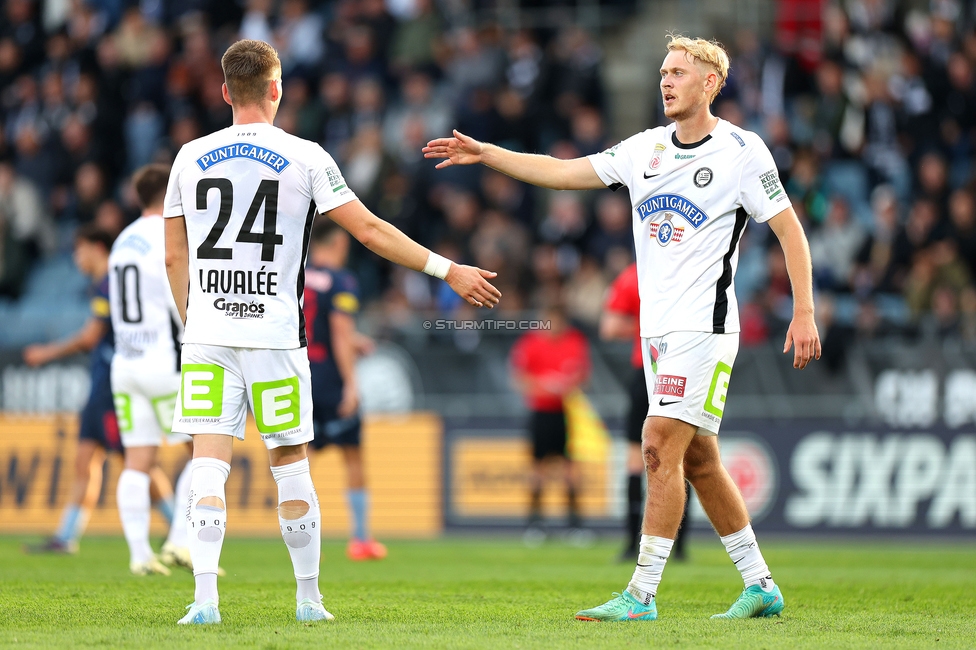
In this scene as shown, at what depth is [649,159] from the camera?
6582mm

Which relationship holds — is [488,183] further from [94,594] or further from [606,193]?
[94,594]

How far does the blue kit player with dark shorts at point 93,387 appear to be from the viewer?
10672mm

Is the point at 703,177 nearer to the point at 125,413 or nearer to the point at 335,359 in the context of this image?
the point at 125,413

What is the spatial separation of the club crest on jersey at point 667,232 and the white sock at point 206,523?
7.62ft

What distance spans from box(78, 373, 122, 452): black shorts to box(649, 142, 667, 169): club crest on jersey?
19.2 ft

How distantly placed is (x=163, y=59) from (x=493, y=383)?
882 cm


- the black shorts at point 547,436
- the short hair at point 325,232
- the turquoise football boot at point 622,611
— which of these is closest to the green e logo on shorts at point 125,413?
the short hair at point 325,232

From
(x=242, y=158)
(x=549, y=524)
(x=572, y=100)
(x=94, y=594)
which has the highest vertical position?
(x=572, y=100)

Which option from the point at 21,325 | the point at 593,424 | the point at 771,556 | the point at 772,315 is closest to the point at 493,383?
the point at 593,424

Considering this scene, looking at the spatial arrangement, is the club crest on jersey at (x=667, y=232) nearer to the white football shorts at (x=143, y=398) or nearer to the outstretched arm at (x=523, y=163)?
the outstretched arm at (x=523, y=163)

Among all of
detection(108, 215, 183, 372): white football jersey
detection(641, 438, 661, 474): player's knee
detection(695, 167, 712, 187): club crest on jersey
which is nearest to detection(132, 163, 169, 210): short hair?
detection(108, 215, 183, 372): white football jersey

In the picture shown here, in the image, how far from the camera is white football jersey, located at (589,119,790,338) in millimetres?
6355

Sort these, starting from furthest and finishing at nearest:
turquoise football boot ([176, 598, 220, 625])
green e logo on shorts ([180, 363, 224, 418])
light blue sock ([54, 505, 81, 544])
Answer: light blue sock ([54, 505, 81, 544]) → green e logo on shorts ([180, 363, 224, 418]) → turquoise football boot ([176, 598, 220, 625])

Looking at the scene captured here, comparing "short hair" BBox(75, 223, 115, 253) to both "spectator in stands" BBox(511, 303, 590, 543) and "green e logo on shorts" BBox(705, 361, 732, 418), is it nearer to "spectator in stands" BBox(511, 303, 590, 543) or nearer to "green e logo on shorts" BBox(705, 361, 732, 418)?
"spectator in stands" BBox(511, 303, 590, 543)
